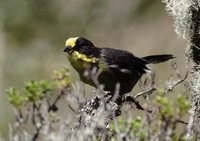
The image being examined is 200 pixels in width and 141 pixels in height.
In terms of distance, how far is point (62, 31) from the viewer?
13.7 meters

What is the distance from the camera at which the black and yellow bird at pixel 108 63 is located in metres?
5.37

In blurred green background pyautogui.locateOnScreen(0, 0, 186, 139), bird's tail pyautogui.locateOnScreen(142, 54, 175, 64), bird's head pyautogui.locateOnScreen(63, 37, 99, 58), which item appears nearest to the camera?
bird's head pyautogui.locateOnScreen(63, 37, 99, 58)

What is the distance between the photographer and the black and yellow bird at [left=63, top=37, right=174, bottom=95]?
537cm

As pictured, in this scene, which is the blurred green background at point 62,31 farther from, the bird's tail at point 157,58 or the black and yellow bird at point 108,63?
the black and yellow bird at point 108,63

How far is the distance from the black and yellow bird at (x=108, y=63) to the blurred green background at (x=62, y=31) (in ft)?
18.6

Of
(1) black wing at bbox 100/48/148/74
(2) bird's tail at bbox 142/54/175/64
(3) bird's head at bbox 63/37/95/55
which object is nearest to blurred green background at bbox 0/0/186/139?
(2) bird's tail at bbox 142/54/175/64

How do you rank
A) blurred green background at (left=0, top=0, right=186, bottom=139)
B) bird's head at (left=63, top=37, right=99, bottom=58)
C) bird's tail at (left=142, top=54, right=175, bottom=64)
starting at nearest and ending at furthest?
bird's head at (left=63, top=37, right=99, bottom=58), bird's tail at (left=142, top=54, right=175, bottom=64), blurred green background at (left=0, top=0, right=186, bottom=139)

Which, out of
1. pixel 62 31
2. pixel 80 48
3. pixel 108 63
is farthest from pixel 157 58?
pixel 62 31

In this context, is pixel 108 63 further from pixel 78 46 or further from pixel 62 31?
pixel 62 31

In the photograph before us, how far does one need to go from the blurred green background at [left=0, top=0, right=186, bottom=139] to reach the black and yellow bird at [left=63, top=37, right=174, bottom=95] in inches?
223

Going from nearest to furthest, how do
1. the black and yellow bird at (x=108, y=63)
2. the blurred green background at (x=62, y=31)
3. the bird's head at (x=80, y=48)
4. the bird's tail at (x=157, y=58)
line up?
the black and yellow bird at (x=108, y=63), the bird's head at (x=80, y=48), the bird's tail at (x=157, y=58), the blurred green background at (x=62, y=31)

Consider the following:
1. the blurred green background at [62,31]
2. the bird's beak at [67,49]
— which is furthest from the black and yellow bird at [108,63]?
the blurred green background at [62,31]

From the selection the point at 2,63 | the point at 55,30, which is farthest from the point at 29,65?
the point at 55,30

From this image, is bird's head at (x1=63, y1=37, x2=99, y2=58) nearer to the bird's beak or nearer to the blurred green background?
the bird's beak
